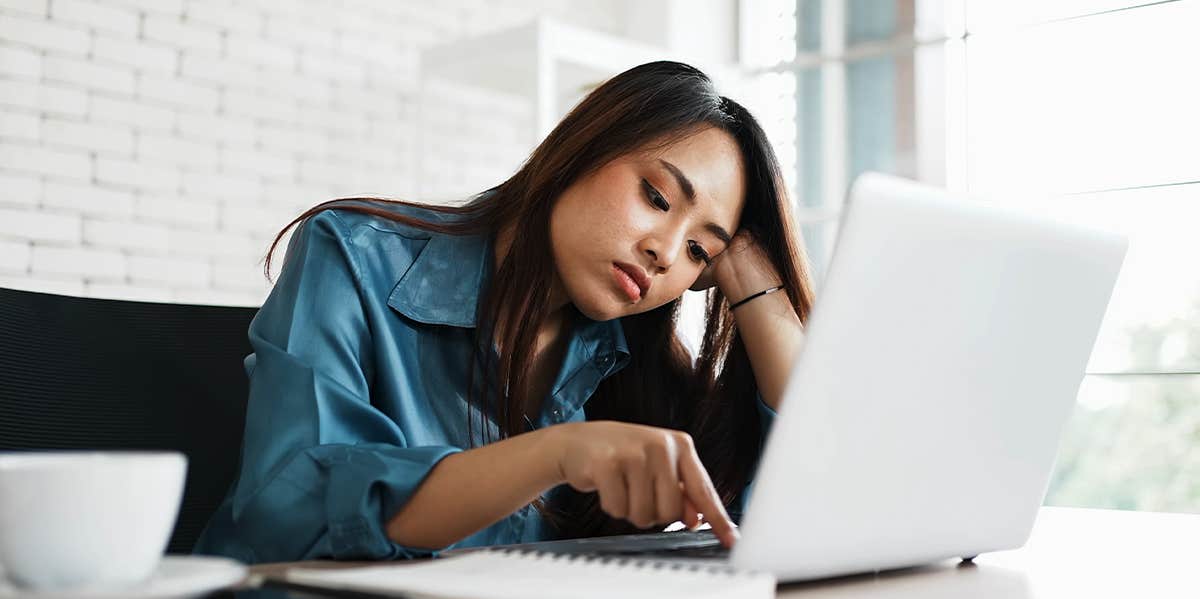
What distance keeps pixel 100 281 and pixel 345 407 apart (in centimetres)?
229

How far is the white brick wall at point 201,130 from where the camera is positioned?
9.24ft

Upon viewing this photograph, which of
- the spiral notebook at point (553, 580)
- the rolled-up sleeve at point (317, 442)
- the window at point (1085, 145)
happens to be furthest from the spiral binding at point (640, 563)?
the window at point (1085, 145)

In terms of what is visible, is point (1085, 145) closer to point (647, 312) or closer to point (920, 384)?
point (647, 312)

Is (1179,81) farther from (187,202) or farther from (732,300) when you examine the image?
(187,202)

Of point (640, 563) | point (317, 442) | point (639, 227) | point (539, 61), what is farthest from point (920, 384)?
point (539, 61)

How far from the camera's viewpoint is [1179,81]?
316 cm

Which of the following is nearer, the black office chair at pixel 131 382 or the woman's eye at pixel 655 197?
the black office chair at pixel 131 382

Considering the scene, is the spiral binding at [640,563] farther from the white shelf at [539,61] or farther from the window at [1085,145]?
the window at [1085,145]

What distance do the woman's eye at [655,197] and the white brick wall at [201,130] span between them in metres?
2.10

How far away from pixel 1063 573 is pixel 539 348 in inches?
28.5

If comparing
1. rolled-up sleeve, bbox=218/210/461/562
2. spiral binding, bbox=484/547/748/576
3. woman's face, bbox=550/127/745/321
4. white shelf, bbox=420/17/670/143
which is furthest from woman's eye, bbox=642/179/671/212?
white shelf, bbox=420/17/670/143

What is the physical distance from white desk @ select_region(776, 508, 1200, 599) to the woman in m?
0.11

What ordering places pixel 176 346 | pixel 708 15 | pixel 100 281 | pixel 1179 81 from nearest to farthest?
1. pixel 176 346
2. pixel 100 281
3. pixel 1179 81
4. pixel 708 15

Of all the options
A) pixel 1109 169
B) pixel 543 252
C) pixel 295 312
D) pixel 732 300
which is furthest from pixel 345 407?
pixel 1109 169
